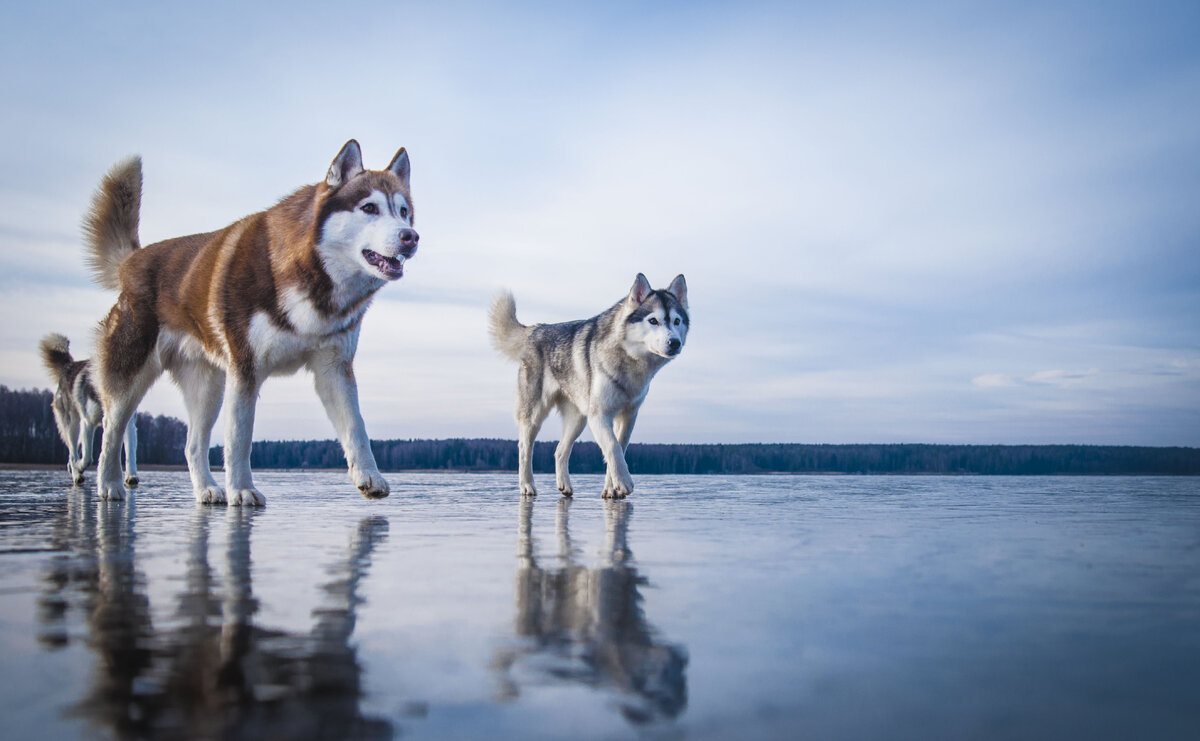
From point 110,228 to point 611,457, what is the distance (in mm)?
5030

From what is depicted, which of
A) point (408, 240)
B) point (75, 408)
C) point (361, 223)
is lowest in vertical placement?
point (75, 408)

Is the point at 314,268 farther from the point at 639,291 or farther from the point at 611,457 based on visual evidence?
the point at 639,291

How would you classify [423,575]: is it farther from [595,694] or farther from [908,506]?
[908,506]

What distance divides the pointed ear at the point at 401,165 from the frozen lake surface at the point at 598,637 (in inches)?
140

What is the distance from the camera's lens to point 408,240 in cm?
602

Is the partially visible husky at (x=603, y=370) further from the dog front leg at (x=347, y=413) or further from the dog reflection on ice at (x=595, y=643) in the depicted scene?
the dog reflection on ice at (x=595, y=643)

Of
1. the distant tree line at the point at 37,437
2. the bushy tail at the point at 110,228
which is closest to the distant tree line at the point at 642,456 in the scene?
the distant tree line at the point at 37,437

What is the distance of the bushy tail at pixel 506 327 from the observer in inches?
430

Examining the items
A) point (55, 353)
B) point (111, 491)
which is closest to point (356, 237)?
point (111, 491)

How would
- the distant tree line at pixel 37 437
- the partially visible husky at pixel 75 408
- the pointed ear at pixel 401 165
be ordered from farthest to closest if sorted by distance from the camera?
1. the distant tree line at pixel 37 437
2. the partially visible husky at pixel 75 408
3. the pointed ear at pixel 401 165

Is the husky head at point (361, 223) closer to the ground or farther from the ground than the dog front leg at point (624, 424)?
farther from the ground

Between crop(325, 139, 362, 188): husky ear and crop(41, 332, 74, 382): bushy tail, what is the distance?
9959 mm

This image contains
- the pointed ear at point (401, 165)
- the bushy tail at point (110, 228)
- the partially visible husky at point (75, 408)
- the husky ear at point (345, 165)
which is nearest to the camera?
the husky ear at point (345, 165)

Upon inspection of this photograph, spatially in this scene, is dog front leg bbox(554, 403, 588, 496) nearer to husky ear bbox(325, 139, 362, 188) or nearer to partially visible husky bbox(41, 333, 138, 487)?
husky ear bbox(325, 139, 362, 188)
